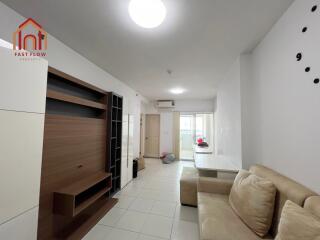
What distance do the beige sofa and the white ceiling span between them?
1.73m

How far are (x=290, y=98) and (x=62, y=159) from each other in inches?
109

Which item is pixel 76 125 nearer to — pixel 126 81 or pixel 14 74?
pixel 14 74

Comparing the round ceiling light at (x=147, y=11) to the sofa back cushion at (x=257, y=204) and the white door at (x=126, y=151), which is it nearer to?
the sofa back cushion at (x=257, y=204)

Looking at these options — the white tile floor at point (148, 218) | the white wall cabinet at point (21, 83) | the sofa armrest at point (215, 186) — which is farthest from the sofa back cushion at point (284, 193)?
the white wall cabinet at point (21, 83)

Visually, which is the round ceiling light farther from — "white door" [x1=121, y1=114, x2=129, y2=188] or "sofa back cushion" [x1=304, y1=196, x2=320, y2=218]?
"white door" [x1=121, y1=114, x2=129, y2=188]

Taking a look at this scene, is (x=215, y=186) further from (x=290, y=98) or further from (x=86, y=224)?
(x=86, y=224)

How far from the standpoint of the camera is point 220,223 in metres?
1.40

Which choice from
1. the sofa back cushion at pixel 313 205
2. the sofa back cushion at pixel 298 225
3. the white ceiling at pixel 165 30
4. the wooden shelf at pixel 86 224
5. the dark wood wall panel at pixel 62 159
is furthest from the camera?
the wooden shelf at pixel 86 224

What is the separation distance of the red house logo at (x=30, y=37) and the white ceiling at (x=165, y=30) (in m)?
0.10

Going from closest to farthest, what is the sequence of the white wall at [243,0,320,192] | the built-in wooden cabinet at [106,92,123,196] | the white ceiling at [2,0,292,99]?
1. the white wall at [243,0,320,192]
2. the white ceiling at [2,0,292,99]
3. the built-in wooden cabinet at [106,92,123,196]

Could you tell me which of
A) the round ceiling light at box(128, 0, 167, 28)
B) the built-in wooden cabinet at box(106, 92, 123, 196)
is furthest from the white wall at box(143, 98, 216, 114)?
the round ceiling light at box(128, 0, 167, 28)

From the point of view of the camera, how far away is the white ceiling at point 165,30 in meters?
1.40

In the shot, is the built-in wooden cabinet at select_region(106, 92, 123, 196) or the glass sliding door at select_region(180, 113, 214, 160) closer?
the built-in wooden cabinet at select_region(106, 92, 123, 196)

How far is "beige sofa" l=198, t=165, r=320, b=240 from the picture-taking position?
1.08m
